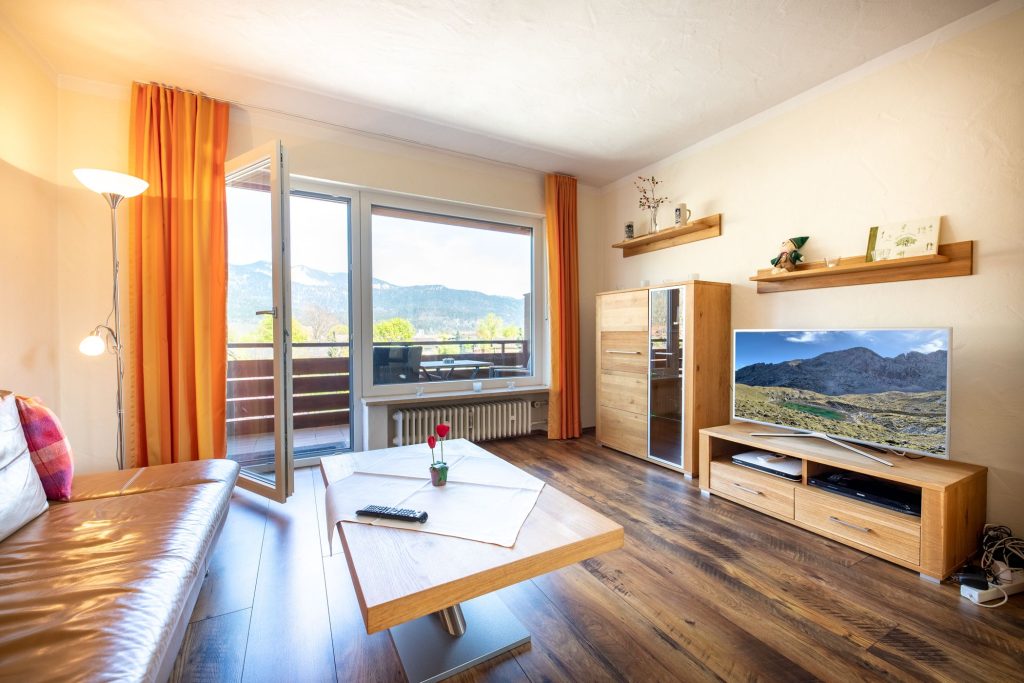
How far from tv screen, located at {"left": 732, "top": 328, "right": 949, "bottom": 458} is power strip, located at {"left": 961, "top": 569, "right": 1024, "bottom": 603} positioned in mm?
489

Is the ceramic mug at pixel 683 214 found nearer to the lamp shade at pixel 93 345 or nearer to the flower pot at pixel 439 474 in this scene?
the flower pot at pixel 439 474

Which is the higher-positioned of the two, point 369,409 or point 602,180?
point 602,180

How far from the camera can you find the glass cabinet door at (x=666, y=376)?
3008mm

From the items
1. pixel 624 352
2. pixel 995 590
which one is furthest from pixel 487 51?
pixel 995 590

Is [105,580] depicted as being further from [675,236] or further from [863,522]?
[675,236]

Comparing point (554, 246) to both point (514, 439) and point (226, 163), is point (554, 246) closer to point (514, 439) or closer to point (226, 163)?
point (514, 439)

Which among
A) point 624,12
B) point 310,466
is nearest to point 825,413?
point 624,12

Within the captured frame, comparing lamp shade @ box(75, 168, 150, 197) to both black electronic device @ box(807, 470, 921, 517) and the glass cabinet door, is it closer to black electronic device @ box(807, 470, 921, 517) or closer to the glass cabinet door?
the glass cabinet door

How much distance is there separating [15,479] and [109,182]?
1.47 meters

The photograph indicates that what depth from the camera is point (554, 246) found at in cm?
390

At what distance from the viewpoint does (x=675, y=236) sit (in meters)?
3.51

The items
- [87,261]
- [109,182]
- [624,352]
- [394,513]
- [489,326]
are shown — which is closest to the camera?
[394,513]

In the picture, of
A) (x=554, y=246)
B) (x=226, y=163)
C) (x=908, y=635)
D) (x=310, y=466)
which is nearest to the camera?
(x=908, y=635)

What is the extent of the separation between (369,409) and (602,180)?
310cm
